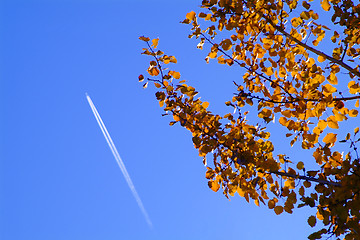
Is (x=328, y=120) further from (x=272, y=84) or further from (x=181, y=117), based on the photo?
(x=181, y=117)

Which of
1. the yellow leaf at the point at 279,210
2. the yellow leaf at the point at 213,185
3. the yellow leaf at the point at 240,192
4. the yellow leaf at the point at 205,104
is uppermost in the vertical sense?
the yellow leaf at the point at 205,104

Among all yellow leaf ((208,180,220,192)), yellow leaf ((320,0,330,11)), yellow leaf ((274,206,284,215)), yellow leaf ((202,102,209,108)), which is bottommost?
yellow leaf ((274,206,284,215))

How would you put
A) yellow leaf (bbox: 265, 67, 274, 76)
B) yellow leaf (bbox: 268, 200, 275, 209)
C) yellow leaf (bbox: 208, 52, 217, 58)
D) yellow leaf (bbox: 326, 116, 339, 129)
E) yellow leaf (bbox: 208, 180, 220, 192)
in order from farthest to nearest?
yellow leaf (bbox: 208, 52, 217, 58) < yellow leaf (bbox: 265, 67, 274, 76) < yellow leaf (bbox: 208, 180, 220, 192) < yellow leaf (bbox: 268, 200, 275, 209) < yellow leaf (bbox: 326, 116, 339, 129)

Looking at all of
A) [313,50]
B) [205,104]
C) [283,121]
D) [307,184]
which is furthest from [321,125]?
[205,104]

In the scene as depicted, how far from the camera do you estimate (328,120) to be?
9.86ft

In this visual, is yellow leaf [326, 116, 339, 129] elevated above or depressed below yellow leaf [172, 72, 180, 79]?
below

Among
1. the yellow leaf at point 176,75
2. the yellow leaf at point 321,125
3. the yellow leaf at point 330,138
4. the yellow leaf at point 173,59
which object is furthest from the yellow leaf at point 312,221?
the yellow leaf at point 173,59

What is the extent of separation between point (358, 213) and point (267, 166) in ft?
2.56

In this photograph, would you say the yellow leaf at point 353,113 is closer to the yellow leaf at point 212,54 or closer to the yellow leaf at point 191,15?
the yellow leaf at point 212,54

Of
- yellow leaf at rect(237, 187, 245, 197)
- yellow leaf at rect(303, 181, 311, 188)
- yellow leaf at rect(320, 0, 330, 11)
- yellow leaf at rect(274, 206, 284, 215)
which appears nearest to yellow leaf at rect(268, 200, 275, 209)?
yellow leaf at rect(274, 206, 284, 215)

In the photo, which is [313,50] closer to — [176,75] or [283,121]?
[283,121]

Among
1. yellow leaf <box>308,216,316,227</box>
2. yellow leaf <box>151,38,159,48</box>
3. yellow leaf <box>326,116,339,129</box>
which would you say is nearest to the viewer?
yellow leaf <box>308,216,316,227</box>

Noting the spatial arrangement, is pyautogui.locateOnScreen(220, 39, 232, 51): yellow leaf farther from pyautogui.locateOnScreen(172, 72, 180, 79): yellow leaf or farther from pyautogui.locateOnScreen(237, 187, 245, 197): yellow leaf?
pyautogui.locateOnScreen(237, 187, 245, 197): yellow leaf

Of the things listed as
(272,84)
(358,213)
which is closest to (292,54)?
(272,84)
